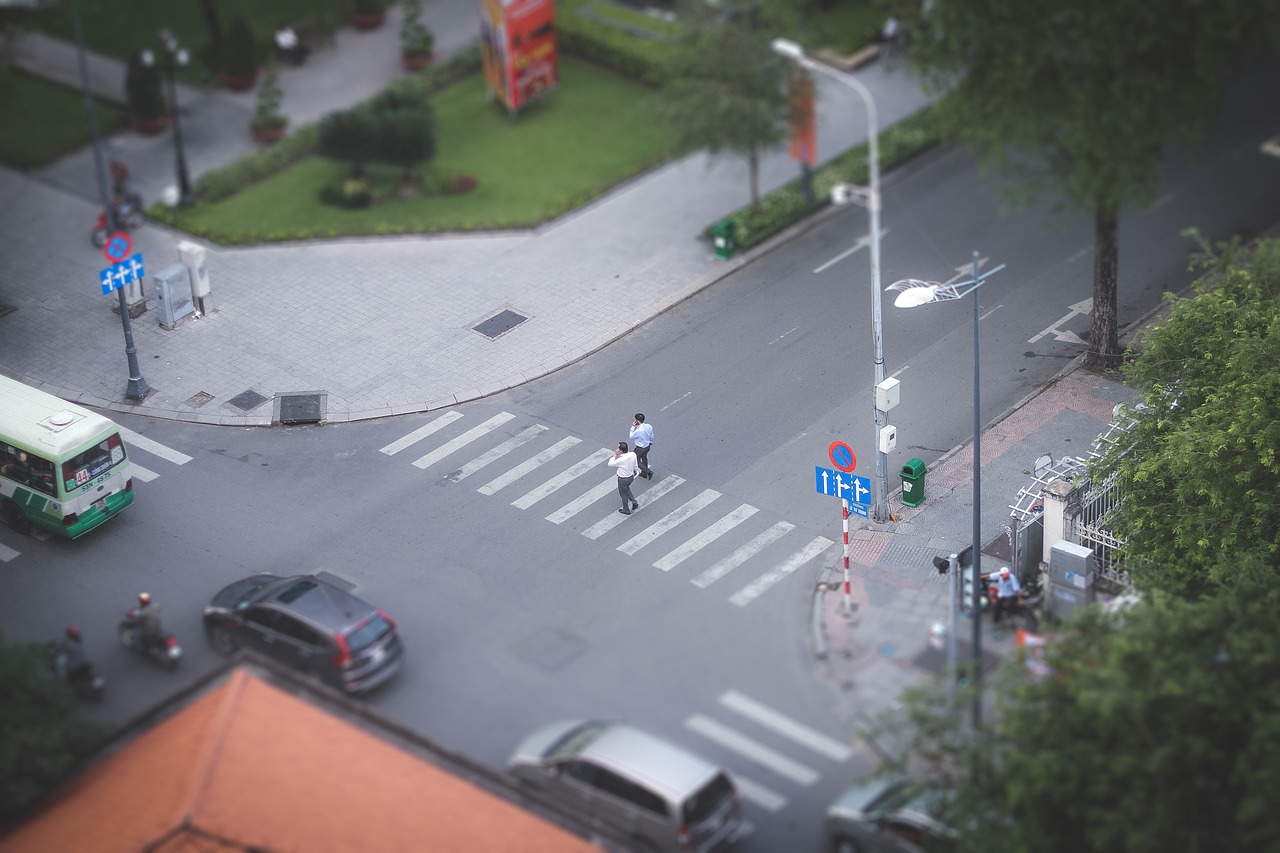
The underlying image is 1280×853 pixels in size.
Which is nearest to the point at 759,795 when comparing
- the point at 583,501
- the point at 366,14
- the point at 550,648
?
the point at 550,648

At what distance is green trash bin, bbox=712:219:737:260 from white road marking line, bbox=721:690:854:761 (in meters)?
16.6

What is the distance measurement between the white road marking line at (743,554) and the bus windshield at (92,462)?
12098 millimetres

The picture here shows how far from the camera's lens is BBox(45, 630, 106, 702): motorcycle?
26938 millimetres

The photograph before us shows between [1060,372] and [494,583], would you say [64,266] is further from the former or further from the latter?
[1060,372]

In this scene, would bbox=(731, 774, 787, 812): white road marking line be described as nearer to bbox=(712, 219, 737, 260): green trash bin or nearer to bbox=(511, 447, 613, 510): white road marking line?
bbox=(511, 447, 613, 510): white road marking line

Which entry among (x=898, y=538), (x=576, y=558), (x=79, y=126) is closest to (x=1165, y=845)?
(x=898, y=538)

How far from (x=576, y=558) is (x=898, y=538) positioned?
6527mm

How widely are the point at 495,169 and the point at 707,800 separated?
27.5 m

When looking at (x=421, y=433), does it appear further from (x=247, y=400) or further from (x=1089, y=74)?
(x=1089, y=74)

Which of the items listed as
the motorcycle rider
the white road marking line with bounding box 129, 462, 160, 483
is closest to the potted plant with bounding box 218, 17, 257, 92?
the white road marking line with bounding box 129, 462, 160, 483

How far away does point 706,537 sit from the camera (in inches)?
1226

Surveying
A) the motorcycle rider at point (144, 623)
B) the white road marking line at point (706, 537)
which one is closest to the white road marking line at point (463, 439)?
the white road marking line at point (706, 537)

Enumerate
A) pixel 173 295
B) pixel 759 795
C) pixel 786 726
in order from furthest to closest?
pixel 173 295 < pixel 786 726 < pixel 759 795

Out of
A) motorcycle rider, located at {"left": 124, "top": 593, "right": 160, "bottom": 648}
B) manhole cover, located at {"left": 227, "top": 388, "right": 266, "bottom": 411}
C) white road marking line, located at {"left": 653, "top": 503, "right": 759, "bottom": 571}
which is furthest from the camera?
manhole cover, located at {"left": 227, "top": 388, "right": 266, "bottom": 411}
